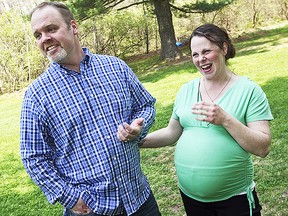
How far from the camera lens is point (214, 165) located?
1999mm

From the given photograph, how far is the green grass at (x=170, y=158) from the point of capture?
376cm

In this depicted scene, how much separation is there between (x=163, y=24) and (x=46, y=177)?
12.2m

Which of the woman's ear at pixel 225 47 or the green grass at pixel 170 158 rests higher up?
the woman's ear at pixel 225 47

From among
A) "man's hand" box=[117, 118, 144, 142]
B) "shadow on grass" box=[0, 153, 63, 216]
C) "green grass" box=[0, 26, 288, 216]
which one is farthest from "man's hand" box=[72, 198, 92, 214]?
"shadow on grass" box=[0, 153, 63, 216]

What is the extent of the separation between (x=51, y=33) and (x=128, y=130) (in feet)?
2.17

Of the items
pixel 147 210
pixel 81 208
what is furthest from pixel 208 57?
pixel 81 208

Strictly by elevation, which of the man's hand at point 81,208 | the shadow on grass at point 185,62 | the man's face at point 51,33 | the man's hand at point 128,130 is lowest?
the shadow on grass at point 185,62

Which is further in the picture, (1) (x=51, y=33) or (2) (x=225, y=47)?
(2) (x=225, y=47)

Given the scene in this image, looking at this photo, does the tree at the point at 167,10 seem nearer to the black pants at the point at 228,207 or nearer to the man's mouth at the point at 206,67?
the man's mouth at the point at 206,67

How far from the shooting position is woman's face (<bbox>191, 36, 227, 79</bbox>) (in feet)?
6.72

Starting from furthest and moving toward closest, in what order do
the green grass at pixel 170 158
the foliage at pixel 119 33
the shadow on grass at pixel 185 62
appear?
the foliage at pixel 119 33 < the shadow on grass at pixel 185 62 < the green grass at pixel 170 158

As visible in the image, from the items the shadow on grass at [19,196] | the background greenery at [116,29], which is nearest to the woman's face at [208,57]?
the shadow on grass at [19,196]

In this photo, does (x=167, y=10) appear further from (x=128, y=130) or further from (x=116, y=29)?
(x=128, y=130)

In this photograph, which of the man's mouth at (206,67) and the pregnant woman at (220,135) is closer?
the pregnant woman at (220,135)
